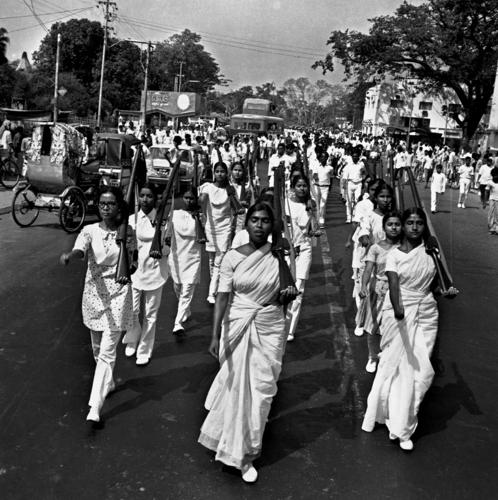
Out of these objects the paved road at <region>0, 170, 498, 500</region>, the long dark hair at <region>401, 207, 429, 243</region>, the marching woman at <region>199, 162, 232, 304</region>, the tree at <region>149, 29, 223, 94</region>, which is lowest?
the paved road at <region>0, 170, 498, 500</region>

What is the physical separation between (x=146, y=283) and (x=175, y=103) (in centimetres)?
4640

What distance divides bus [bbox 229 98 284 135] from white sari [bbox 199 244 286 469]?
46.2 m

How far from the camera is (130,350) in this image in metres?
5.98

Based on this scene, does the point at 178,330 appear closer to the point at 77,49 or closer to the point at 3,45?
the point at 3,45

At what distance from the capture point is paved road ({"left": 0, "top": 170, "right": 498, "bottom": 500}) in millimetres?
3949

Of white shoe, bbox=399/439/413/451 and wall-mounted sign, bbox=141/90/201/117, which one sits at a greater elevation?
wall-mounted sign, bbox=141/90/201/117

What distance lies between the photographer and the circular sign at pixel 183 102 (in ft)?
164

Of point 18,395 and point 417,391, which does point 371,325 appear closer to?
point 417,391

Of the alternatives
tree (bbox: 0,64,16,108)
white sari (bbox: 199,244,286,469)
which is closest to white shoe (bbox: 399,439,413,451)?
white sari (bbox: 199,244,286,469)

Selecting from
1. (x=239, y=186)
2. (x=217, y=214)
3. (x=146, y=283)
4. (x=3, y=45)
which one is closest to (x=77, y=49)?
(x=3, y=45)

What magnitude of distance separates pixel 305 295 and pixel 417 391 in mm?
4197

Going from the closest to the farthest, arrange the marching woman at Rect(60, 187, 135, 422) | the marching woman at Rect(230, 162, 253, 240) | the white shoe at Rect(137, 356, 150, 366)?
the marching woman at Rect(60, 187, 135, 422) < the white shoe at Rect(137, 356, 150, 366) < the marching woman at Rect(230, 162, 253, 240)

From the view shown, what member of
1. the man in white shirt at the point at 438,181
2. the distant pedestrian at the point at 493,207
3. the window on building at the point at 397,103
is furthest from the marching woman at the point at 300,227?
the window on building at the point at 397,103

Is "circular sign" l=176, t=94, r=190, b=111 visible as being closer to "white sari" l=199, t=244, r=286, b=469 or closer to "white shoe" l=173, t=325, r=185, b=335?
"white shoe" l=173, t=325, r=185, b=335
